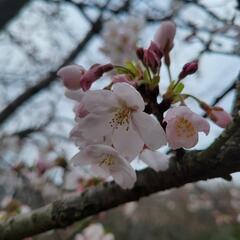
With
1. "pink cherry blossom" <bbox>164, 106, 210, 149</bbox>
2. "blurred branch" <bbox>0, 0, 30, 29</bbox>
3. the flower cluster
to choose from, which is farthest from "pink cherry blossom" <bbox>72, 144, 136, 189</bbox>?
"blurred branch" <bbox>0, 0, 30, 29</bbox>


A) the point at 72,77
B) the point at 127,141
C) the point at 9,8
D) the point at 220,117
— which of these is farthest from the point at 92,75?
the point at 9,8

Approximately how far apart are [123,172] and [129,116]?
0.37 feet

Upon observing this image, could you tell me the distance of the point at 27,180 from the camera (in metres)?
2.96

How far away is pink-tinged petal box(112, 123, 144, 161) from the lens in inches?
29.8

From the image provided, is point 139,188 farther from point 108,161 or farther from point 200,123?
point 200,123

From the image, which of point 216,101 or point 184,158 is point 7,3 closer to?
point 216,101

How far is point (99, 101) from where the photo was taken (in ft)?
2.47

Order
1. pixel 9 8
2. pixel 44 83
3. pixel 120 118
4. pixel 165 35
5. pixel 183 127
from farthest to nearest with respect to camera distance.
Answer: pixel 44 83, pixel 9 8, pixel 165 35, pixel 120 118, pixel 183 127

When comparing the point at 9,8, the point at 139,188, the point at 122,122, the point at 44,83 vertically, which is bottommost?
the point at 44,83

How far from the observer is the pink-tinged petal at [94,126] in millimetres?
746

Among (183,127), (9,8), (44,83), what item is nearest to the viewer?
(183,127)

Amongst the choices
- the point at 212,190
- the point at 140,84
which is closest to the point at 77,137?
the point at 140,84

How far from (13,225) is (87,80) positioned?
0.54m

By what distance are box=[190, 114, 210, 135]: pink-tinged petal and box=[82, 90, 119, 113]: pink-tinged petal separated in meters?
0.15
